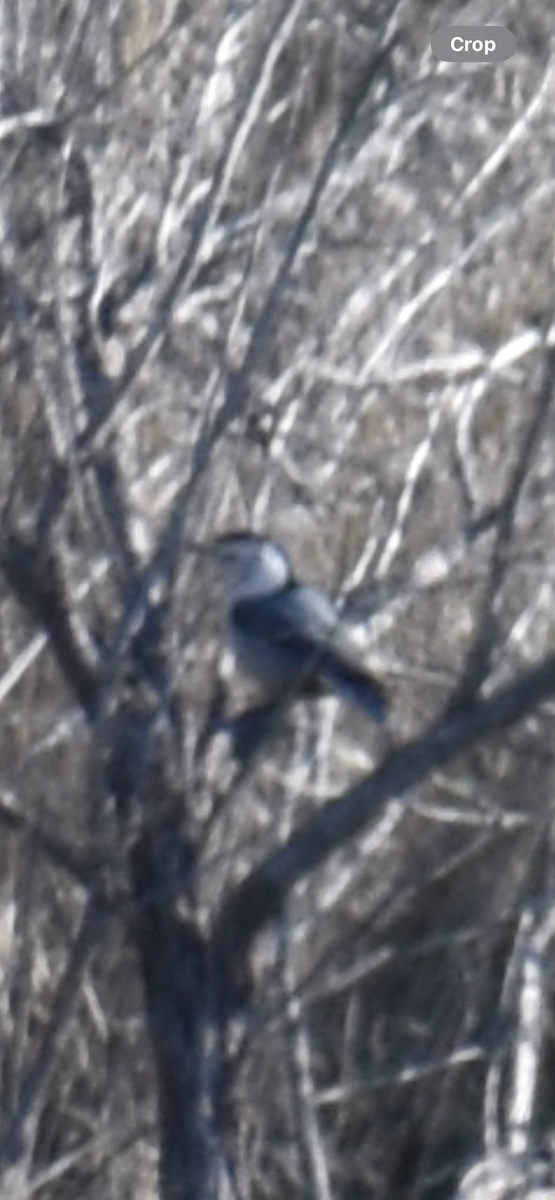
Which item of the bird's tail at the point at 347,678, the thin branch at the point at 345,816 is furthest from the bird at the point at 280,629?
the thin branch at the point at 345,816

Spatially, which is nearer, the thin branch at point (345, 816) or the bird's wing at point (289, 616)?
the thin branch at point (345, 816)

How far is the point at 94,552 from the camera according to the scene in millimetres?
4879

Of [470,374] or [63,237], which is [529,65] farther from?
[63,237]

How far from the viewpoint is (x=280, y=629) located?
5.49 meters

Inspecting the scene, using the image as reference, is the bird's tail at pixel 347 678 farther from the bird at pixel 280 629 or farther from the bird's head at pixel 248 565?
the bird's head at pixel 248 565

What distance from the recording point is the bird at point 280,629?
16.7 ft

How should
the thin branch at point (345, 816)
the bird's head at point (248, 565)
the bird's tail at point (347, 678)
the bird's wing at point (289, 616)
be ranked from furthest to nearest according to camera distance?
the bird's wing at point (289, 616) → the bird's head at point (248, 565) → the bird's tail at point (347, 678) → the thin branch at point (345, 816)

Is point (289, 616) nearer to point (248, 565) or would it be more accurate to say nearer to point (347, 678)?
point (248, 565)

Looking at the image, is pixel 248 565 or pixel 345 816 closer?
pixel 345 816

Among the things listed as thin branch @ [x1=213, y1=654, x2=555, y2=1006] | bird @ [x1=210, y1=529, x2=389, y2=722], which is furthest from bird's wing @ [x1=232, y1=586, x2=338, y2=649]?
thin branch @ [x1=213, y1=654, x2=555, y2=1006]

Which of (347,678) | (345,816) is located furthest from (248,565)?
(345,816)

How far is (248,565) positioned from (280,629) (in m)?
0.17

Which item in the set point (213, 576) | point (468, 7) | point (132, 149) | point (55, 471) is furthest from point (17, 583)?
point (468, 7)

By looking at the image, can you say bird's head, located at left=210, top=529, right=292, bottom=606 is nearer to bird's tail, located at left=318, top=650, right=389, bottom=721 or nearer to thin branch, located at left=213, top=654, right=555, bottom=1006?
bird's tail, located at left=318, top=650, right=389, bottom=721
